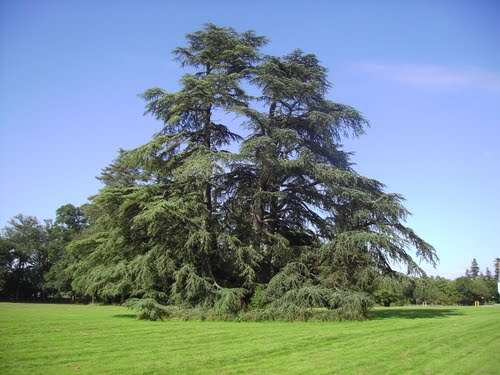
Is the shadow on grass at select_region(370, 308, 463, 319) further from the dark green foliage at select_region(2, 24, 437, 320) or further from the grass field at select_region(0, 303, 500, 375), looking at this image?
the grass field at select_region(0, 303, 500, 375)

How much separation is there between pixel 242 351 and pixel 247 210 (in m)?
16.0

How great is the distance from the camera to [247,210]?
27672 millimetres

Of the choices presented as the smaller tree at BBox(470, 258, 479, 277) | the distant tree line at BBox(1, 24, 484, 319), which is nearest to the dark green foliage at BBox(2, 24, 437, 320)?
the distant tree line at BBox(1, 24, 484, 319)

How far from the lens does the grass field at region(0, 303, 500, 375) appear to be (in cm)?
962

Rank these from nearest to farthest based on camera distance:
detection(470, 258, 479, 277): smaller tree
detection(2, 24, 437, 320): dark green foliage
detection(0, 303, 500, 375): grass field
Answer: detection(0, 303, 500, 375): grass field, detection(2, 24, 437, 320): dark green foliage, detection(470, 258, 479, 277): smaller tree

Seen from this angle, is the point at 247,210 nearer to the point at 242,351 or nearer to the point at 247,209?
the point at 247,209

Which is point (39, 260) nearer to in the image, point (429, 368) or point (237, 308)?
point (237, 308)

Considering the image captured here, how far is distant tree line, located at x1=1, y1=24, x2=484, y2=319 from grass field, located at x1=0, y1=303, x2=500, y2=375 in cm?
713

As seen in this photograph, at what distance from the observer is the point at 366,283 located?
23.8m

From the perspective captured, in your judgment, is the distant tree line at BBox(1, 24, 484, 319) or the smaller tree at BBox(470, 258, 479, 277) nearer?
the distant tree line at BBox(1, 24, 484, 319)

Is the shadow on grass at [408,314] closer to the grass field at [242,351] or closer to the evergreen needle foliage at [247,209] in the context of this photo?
the evergreen needle foliage at [247,209]

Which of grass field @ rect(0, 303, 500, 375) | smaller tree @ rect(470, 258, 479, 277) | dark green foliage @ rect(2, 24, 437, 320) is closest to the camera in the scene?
grass field @ rect(0, 303, 500, 375)

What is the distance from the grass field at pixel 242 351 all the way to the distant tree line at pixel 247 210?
281 inches

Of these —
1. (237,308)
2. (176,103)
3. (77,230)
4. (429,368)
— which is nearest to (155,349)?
(429,368)
